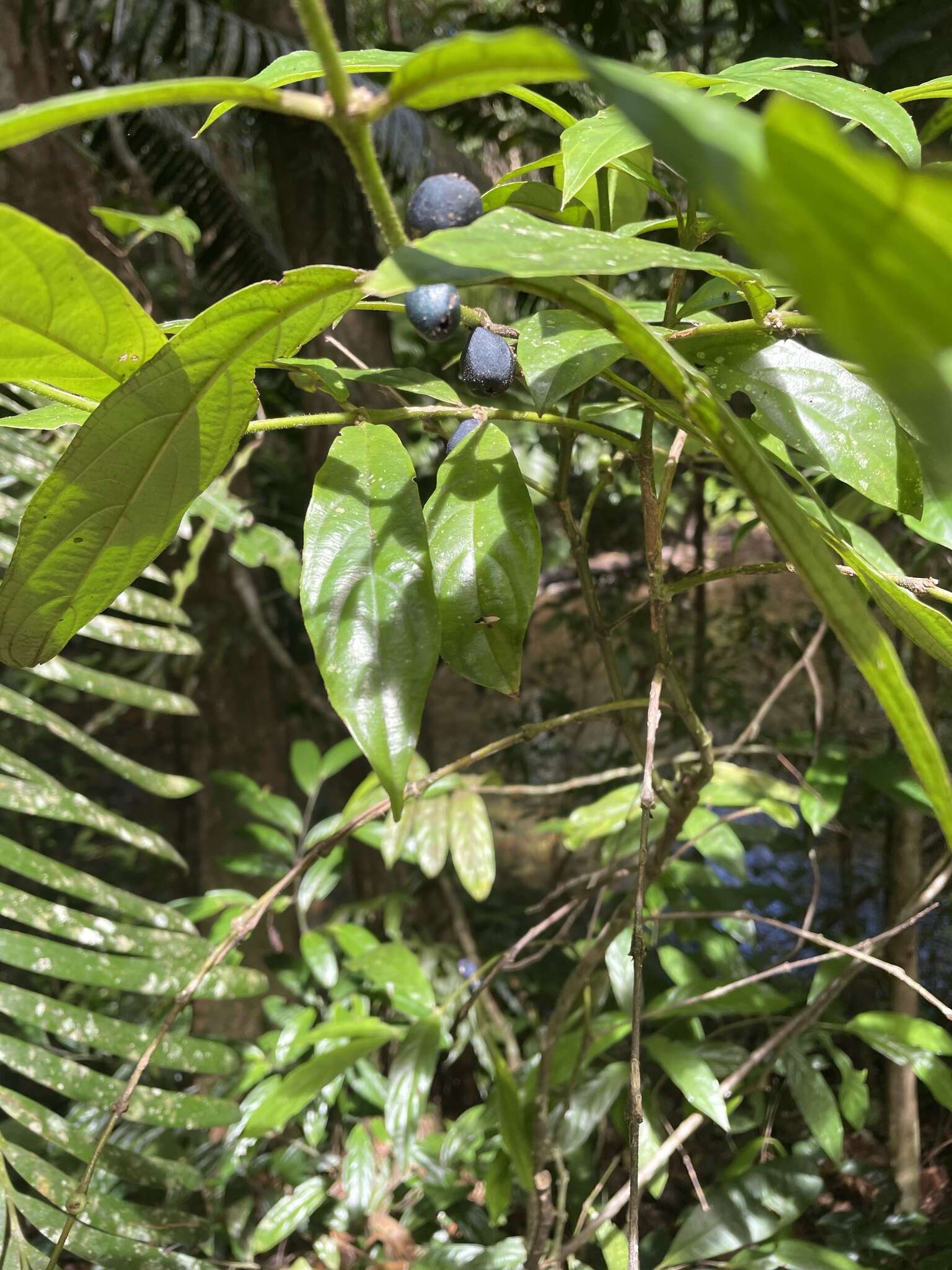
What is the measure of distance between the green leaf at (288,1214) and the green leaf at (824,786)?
2.64ft

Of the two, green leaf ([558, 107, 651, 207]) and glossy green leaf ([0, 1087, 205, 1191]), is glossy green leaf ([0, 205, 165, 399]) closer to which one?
green leaf ([558, 107, 651, 207])

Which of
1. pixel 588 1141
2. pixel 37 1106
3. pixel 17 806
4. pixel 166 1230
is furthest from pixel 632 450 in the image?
pixel 588 1141

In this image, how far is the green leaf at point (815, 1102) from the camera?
0.91 metres

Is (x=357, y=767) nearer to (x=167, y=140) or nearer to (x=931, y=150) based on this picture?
(x=167, y=140)

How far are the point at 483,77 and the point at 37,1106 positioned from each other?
2.80 ft

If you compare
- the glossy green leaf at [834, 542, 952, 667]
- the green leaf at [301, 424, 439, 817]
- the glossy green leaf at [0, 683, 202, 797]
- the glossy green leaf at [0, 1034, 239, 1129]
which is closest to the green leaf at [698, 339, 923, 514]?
the glossy green leaf at [834, 542, 952, 667]

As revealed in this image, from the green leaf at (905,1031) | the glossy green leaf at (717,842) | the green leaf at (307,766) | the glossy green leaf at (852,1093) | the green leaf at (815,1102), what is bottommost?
the glossy green leaf at (852,1093)

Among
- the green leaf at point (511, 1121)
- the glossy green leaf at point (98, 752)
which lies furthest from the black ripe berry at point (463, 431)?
the green leaf at point (511, 1121)

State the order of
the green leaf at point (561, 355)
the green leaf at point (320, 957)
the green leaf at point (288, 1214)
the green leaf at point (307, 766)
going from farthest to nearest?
the green leaf at point (307, 766) < the green leaf at point (320, 957) < the green leaf at point (288, 1214) < the green leaf at point (561, 355)

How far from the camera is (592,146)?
0.34 m

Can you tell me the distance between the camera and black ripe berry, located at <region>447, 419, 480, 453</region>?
416 millimetres

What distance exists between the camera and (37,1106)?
75cm

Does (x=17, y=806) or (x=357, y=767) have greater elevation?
(x=17, y=806)

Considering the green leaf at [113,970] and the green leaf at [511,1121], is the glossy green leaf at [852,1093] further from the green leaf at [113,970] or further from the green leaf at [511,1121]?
the green leaf at [113,970]
